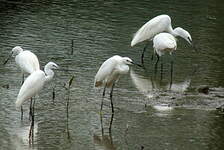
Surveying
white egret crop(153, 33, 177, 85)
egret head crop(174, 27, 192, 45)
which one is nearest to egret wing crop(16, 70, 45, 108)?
white egret crop(153, 33, 177, 85)

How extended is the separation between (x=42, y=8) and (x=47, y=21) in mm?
1956

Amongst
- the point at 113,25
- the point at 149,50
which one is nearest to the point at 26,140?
the point at 149,50

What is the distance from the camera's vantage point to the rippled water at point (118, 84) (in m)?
11.0

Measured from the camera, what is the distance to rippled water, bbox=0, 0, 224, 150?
433 inches

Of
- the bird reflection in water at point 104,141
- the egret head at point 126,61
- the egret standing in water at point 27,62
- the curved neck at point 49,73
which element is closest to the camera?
the bird reflection in water at point 104,141

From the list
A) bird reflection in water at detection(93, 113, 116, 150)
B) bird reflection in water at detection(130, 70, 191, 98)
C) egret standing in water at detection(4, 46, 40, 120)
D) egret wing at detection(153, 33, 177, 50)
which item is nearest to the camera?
bird reflection in water at detection(93, 113, 116, 150)

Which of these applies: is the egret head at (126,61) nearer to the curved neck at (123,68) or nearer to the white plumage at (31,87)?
the curved neck at (123,68)

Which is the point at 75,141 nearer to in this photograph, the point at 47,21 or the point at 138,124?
the point at 138,124

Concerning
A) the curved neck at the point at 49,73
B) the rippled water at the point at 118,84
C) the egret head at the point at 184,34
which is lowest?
the rippled water at the point at 118,84

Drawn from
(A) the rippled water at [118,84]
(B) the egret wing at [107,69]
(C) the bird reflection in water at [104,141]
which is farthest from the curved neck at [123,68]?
(C) the bird reflection in water at [104,141]

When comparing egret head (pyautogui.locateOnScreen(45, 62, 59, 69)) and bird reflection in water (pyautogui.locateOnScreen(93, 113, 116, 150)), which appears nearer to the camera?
bird reflection in water (pyautogui.locateOnScreen(93, 113, 116, 150))

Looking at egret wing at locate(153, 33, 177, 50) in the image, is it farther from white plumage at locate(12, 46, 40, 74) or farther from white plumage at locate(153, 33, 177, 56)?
white plumage at locate(12, 46, 40, 74)

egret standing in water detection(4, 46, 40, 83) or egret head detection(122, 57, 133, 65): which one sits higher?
egret head detection(122, 57, 133, 65)

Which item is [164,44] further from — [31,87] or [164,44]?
[31,87]
